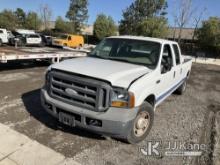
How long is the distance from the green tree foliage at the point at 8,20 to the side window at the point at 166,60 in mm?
45616

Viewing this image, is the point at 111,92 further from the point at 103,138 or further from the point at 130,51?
the point at 130,51

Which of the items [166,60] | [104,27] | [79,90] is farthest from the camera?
[104,27]

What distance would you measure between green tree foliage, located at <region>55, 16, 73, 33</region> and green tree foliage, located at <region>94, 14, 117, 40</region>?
7943 mm

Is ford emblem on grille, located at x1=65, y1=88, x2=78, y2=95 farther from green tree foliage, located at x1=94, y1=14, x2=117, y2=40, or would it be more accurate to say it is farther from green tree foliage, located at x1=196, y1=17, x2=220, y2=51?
green tree foliage, located at x1=94, y1=14, x2=117, y2=40

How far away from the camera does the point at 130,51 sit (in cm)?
509

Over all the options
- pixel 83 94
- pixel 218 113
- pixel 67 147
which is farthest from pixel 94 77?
pixel 218 113

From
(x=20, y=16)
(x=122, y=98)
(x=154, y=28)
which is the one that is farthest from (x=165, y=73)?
(x=20, y=16)

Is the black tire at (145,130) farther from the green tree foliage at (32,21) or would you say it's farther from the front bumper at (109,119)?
the green tree foliage at (32,21)

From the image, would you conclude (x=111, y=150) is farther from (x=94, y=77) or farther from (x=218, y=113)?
(x=218, y=113)

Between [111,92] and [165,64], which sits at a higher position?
[165,64]

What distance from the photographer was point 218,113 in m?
6.22

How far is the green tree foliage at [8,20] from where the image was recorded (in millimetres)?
44781

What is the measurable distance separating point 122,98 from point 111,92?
20 centimetres

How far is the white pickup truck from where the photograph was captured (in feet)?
11.7
